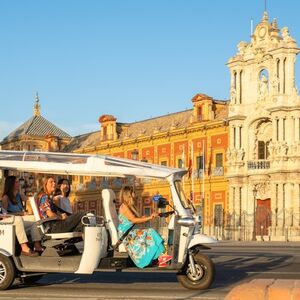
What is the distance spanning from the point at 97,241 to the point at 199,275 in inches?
66.8

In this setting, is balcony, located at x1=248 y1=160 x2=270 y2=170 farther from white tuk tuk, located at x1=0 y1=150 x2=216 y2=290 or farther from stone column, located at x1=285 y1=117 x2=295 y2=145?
white tuk tuk, located at x1=0 y1=150 x2=216 y2=290

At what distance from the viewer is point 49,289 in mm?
11898

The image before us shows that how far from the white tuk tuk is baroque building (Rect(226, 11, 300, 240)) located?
123 feet

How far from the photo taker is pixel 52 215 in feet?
40.8

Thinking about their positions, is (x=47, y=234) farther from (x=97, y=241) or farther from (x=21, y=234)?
(x=97, y=241)

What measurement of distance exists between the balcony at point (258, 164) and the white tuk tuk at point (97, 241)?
131ft

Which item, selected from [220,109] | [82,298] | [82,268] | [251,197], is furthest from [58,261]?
[220,109]

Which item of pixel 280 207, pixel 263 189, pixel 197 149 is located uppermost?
pixel 197 149

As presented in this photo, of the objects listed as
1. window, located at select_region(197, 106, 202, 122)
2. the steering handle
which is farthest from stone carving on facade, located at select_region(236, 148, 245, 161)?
the steering handle

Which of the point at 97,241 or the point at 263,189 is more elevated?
the point at 263,189

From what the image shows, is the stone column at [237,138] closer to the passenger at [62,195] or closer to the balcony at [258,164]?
the balcony at [258,164]

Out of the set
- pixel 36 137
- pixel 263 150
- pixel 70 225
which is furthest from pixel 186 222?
pixel 36 137

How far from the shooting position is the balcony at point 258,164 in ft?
169

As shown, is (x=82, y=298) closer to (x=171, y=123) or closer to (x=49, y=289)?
(x=49, y=289)
